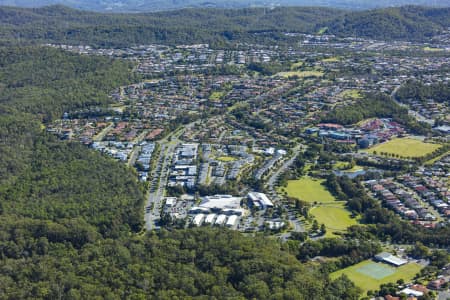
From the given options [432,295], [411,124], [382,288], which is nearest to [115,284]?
[382,288]

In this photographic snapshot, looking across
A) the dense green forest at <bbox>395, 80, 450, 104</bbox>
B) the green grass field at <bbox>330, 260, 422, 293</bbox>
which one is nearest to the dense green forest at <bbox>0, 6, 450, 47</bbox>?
the dense green forest at <bbox>395, 80, 450, 104</bbox>

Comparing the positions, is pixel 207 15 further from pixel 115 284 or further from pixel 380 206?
pixel 115 284

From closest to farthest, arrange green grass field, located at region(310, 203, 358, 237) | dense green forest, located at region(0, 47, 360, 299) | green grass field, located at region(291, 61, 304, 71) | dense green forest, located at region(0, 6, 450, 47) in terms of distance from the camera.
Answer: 1. dense green forest, located at region(0, 47, 360, 299)
2. green grass field, located at region(310, 203, 358, 237)
3. green grass field, located at region(291, 61, 304, 71)
4. dense green forest, located at region(0, 6, 450, 47)

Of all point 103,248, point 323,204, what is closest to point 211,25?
point 323,204

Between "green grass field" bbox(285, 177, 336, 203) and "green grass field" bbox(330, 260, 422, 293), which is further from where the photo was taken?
"green grass field" bbox(285, 177, 336, 203)

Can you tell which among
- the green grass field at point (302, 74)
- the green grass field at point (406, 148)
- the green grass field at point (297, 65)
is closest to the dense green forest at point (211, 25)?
the green grass field at point (297, 65)

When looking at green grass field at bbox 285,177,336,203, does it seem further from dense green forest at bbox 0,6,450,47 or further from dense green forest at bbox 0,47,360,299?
dense green forest at bbox 0,6,450,47

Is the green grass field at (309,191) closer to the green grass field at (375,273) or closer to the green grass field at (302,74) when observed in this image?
the green grass field at (375,273)
